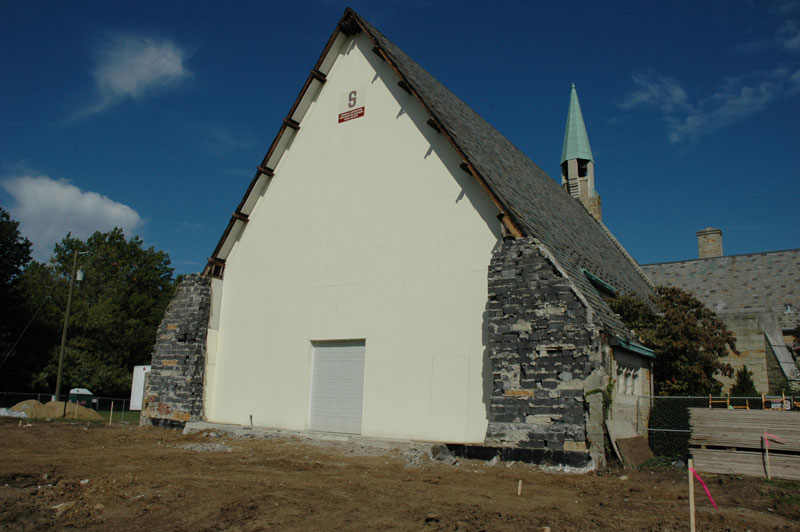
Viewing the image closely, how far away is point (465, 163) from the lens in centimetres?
1411

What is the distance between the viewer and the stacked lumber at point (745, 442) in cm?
1064

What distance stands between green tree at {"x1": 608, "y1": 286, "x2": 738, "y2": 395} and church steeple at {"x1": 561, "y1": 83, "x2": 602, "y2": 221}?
17.0 m

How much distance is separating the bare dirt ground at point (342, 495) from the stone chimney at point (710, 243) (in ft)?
95.6

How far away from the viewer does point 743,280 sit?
3003 cm

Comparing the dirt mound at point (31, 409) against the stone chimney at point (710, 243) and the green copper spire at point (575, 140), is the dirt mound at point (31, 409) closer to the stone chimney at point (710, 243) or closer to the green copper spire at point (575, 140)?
the green copper spire at point (575, 140)

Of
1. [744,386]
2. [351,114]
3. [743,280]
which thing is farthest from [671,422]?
[743,280]

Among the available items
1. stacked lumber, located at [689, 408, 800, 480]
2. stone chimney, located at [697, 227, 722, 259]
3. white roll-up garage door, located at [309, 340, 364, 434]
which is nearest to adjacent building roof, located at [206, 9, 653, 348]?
stacked lumber, located at [689, 408, 800, 480]

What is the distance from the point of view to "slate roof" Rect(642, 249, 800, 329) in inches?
1097

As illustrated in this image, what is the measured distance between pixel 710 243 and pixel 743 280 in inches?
302

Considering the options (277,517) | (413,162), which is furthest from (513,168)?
(277,517)

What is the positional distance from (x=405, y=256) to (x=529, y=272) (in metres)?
3.66

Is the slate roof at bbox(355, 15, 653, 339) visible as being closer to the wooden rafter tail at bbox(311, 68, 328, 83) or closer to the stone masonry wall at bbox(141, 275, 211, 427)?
the wooden rafter tail at bbox(311, 68, 328, 83)

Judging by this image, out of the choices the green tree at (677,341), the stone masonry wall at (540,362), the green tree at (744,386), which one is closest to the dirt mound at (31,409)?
the stone masonry wall at (540,362)

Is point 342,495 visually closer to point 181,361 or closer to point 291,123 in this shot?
point 181,361
